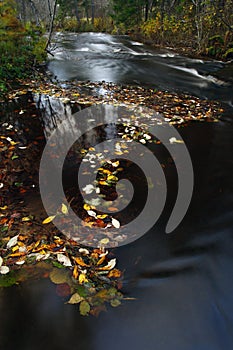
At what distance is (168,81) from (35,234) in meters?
7.14

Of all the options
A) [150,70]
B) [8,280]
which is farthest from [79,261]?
[150,70]

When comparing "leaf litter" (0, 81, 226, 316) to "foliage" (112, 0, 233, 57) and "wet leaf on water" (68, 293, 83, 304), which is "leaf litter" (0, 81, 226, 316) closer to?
"wet leaf on water" (68, 293, 83, 304)

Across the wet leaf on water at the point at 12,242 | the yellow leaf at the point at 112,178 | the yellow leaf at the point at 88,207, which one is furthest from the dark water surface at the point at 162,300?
the yellow leaf at the point at 112,178

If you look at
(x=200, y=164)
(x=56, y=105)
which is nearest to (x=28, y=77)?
(x=56, y=105)

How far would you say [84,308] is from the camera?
1.75 meters

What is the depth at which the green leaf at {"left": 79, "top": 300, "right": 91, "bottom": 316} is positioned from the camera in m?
1.73

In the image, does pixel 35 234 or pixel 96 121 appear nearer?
pixel 35 234

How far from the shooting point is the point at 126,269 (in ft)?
6.70

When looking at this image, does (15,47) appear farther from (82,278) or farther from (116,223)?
(82,278)

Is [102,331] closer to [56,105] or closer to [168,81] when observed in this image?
[56,105]

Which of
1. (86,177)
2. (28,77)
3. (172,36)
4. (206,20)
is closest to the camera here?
(86,177)

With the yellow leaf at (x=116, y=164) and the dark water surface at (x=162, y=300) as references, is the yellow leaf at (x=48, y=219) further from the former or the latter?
the yellow leaf at (x=116, y=164)

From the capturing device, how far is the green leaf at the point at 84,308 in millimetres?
1727

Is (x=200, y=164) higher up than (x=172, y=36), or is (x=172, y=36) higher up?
(x=172, y=36)
